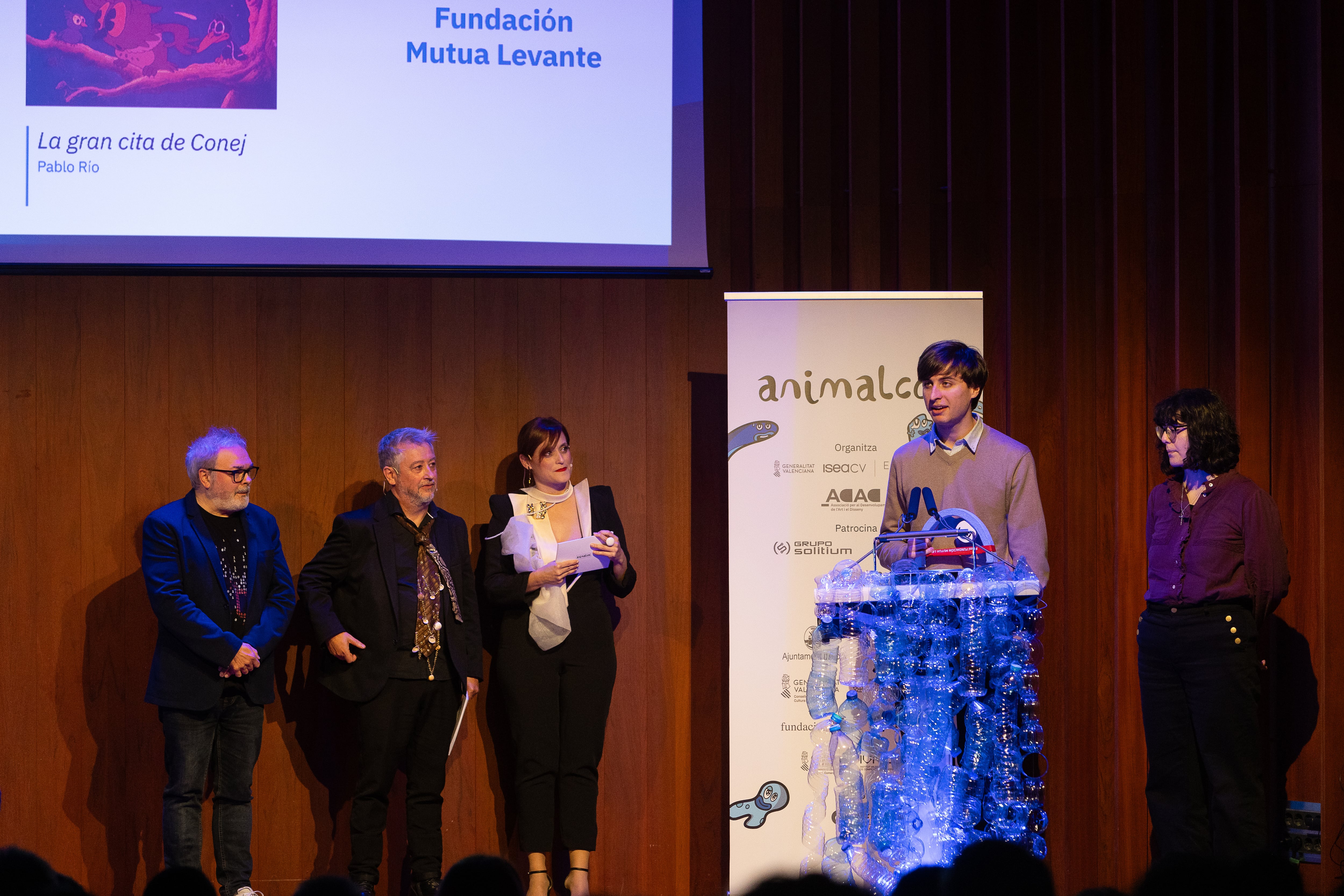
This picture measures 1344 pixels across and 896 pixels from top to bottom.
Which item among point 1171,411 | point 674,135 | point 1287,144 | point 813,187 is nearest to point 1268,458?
point 1171,411

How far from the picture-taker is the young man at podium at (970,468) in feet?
11.5

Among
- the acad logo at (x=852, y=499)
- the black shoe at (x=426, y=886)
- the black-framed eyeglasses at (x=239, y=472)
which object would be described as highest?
the black-framed eyeglasses at (x=239, y=472)

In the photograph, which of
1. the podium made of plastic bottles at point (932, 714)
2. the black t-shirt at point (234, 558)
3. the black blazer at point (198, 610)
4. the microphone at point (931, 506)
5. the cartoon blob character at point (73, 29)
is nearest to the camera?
the podium made of plastic bottles at point (932, 714)

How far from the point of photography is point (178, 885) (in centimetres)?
166

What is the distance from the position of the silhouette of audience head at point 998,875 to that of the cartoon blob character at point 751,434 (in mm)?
2814

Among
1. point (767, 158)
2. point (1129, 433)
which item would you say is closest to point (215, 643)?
point (767, 158)

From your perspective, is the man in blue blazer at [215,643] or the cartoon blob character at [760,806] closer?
the man in blue blazer at [215,643]

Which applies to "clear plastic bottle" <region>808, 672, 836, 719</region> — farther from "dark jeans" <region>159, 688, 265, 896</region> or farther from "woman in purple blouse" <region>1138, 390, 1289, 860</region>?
"dark jeans" <region>159, 688, 265, 896</region>

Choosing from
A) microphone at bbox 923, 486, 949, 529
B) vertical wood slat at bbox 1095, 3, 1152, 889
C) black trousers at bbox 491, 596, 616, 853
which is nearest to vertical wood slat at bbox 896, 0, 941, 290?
vertical wood slat at bbox 1095, 3, 1152, 889

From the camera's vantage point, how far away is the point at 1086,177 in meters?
4.82

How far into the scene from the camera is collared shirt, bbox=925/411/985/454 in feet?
11.9

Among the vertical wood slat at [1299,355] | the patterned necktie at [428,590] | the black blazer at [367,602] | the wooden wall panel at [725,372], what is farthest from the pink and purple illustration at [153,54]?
the vertical wood slat at [1299,355]

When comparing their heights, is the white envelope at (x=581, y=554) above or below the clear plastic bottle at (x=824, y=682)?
above

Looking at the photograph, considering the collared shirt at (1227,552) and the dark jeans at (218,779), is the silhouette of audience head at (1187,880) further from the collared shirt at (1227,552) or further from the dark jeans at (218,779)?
the dark jeans at (218,779)
